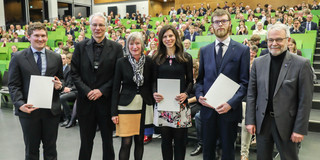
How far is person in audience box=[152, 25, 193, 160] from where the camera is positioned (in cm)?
201

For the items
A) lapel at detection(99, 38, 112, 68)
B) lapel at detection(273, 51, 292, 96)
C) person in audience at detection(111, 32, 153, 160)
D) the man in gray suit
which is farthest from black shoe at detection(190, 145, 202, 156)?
lapel at detection(99, 38, 112, 68)

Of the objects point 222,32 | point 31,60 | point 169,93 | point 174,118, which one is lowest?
point 174,118

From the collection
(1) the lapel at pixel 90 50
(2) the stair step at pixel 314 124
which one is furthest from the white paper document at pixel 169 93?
(2) the stair step at pixel 314 124

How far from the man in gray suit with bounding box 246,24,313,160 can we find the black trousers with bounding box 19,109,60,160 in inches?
64.3

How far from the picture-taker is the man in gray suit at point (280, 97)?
5.41 feet

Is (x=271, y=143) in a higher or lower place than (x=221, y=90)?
lower

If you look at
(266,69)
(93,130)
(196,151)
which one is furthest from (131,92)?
(196,151)

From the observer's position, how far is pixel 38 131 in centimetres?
204

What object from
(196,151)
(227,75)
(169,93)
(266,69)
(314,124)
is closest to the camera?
(266,69)

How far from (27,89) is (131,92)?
86 centimetres

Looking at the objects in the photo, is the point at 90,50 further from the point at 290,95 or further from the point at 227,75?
the point at 290,95

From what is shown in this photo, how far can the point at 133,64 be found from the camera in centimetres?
202

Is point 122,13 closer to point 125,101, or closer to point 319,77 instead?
point 319,77

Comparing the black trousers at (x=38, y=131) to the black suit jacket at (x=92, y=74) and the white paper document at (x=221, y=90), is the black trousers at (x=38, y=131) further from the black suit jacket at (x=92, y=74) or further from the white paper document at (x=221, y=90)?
the white paper document at (x=221, y=90)
